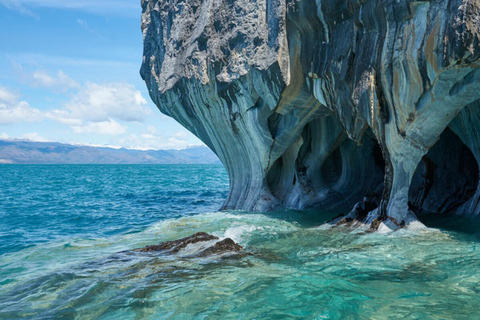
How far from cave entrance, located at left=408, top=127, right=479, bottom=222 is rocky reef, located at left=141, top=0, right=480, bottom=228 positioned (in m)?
0.04

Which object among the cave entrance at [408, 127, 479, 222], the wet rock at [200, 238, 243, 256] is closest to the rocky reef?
the cave entrance at [408, 127, 479, 222]

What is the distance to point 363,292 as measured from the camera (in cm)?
604

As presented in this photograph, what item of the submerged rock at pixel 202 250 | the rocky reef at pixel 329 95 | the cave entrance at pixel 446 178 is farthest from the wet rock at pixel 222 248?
the cave entrance at pixel 446 178

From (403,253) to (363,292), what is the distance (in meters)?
→ 2.44

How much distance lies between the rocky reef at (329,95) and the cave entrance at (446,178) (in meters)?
0.04

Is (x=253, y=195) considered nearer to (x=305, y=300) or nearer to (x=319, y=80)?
(x=319, y=80)

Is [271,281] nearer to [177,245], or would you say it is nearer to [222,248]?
[222,248]

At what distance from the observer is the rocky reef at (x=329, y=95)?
930 cm

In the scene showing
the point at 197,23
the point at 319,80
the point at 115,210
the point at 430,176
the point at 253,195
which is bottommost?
the point at 115,210

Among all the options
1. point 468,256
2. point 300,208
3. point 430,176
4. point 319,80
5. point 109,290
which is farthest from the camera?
point 300,208

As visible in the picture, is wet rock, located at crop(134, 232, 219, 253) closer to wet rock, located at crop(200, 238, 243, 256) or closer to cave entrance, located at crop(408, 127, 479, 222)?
wet rock, located at crop(200, 238, 243, 256)

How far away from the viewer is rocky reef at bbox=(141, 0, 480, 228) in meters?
9.30

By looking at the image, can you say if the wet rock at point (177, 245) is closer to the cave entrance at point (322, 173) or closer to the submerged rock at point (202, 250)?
the submerged rock at point (202, 250)

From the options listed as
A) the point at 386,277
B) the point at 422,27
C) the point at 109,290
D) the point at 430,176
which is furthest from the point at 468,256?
the point at 430,176
